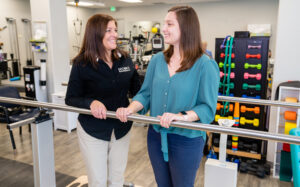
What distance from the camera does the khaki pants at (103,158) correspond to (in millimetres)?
1733

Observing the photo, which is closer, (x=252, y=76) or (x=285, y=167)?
(x=285, y=167)

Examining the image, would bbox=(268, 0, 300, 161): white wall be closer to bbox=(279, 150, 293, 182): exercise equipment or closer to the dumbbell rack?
the dumbbell rack

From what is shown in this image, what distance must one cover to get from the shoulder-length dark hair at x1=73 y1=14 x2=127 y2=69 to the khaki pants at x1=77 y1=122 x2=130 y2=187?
46cm

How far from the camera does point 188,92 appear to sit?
1.34 metres

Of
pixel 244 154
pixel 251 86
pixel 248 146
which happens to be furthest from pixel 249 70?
pixel 244 154

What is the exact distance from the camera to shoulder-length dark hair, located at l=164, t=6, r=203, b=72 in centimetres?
135

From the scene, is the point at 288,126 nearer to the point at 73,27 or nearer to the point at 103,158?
the point at 103,158

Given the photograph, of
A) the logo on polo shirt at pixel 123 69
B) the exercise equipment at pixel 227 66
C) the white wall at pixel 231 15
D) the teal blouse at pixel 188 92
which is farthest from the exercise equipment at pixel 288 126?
the white wall at pixel 231 15

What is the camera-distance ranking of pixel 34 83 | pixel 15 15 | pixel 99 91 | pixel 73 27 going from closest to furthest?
pixel 99 91 → pixel 34 83 → pixel 15 15 → pixel 73 27

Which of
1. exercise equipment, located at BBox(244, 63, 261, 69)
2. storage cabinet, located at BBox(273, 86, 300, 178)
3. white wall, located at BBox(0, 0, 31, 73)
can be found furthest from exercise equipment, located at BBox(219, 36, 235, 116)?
white wall, located at BBox(0, 0, 31, 73)

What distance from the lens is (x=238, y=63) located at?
352cm

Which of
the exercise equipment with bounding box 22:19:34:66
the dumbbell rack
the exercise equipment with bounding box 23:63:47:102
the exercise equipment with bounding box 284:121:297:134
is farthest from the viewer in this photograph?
the exercise equipment with bounding box 22:19:34:66

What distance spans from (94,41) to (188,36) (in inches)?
26.8

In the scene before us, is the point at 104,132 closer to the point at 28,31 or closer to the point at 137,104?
the point at 137,104
